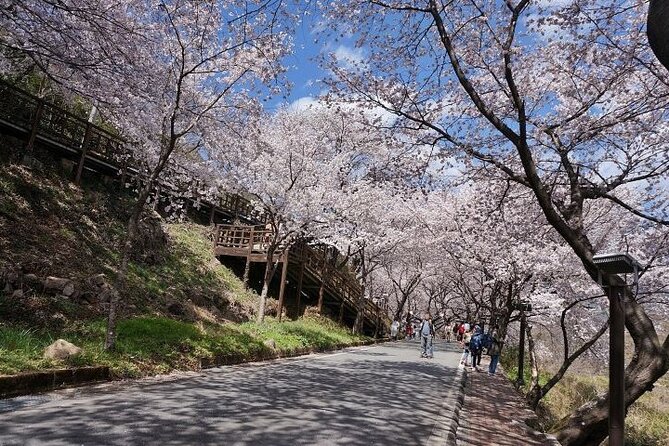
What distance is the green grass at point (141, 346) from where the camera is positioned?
716cm

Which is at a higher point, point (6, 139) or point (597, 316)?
point (6, 139)

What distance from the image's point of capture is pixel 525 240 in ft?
53.4

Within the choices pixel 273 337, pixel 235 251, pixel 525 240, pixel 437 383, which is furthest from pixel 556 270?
pixel 235 251

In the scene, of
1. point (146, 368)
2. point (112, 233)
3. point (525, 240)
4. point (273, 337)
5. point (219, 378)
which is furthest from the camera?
point (112, 233)

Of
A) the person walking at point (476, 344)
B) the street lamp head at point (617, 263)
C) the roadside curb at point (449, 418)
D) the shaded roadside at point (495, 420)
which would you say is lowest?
the shaded roadside at point (495, 420)

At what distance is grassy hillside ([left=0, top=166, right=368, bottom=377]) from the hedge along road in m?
0.90

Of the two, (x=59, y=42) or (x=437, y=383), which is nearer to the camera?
(x=59, y=42)

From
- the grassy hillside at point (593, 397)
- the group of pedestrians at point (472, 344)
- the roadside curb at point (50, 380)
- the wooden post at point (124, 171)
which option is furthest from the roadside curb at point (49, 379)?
the wooden post at point (124, 171)

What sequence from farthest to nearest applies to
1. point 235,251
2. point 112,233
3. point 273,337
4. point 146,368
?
point 235,251, point 112,233, point 273,337, point 146,368

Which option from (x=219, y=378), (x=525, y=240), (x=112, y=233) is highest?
(x=525, y=240)

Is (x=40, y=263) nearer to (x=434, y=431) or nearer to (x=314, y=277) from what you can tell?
(x=434, y=431)

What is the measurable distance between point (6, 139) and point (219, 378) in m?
12.5

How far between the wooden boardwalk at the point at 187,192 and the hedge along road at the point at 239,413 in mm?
6090

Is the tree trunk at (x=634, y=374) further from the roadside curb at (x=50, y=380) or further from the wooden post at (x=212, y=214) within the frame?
the wooden post at (x=212, y=214)
